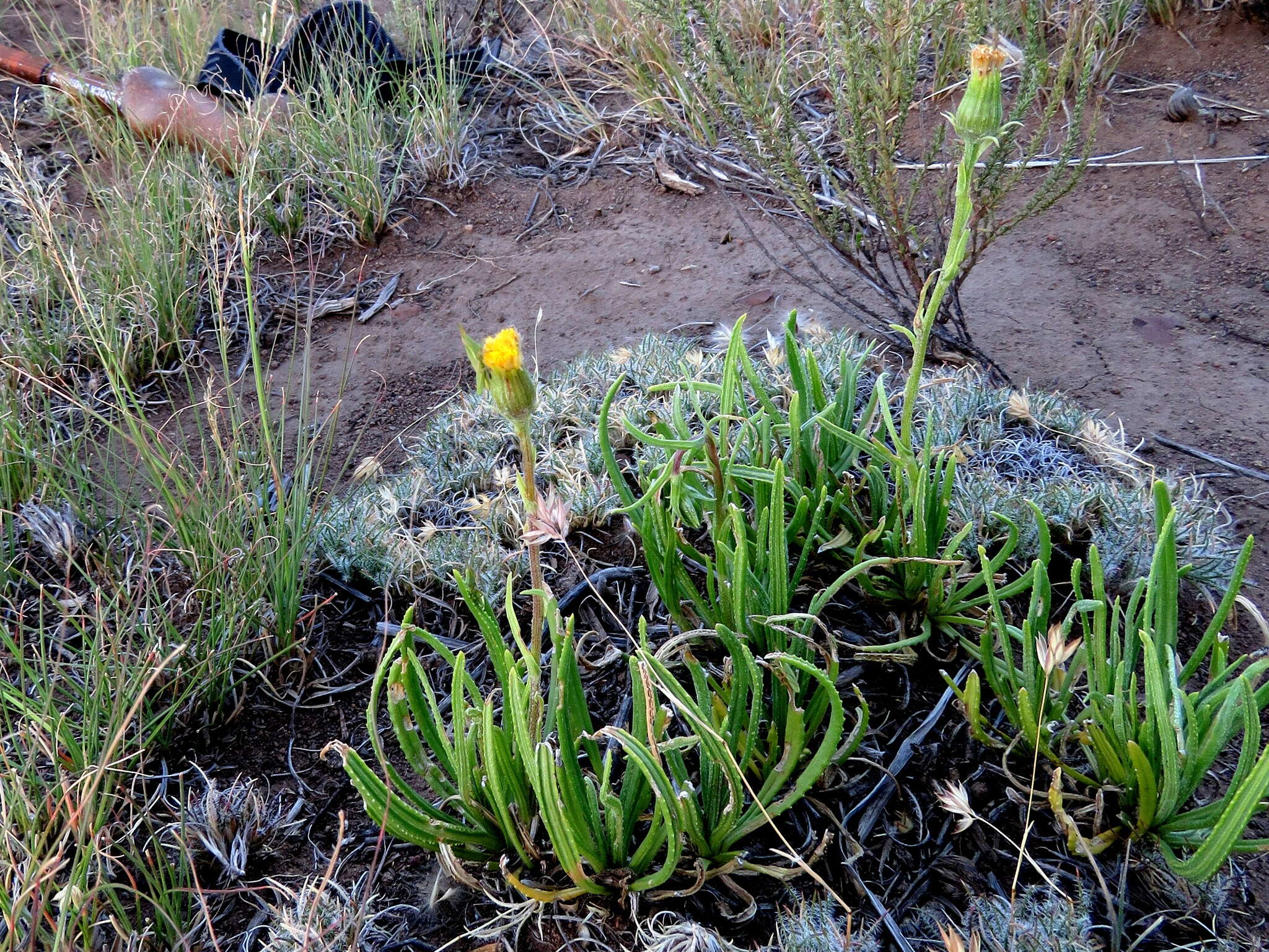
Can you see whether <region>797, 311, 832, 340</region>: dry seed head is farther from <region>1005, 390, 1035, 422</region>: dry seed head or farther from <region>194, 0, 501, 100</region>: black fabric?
<region>194, 0, 501, 100</region>: black fabric

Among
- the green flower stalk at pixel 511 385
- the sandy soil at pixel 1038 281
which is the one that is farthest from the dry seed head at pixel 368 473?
the green flower stalk at pixel 511 385

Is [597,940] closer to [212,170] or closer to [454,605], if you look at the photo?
[454,605]

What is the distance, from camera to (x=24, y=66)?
3.97 m

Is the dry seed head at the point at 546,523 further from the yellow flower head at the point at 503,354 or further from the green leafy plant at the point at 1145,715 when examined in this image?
the green leafy plant at the point at 1145,715

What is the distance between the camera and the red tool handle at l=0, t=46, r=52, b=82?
13.0 ft

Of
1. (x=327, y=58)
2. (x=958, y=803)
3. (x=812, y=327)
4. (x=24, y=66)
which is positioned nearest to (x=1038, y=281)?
(x=812, y=327)

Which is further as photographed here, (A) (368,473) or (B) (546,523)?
(A) (368,473)

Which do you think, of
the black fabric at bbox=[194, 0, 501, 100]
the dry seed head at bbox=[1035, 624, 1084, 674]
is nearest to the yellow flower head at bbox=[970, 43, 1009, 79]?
the dry seed head at bbox=[1035, 624, 1084, 674]

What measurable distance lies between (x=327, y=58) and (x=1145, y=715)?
4.25 m

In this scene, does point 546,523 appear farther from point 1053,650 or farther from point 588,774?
point 1053,650

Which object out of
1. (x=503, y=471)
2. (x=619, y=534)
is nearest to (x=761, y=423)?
(x=619, y=534)

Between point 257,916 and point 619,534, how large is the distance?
104 cm

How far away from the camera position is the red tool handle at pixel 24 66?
3.96 metres

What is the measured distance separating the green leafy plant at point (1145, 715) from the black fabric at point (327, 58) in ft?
11.4
